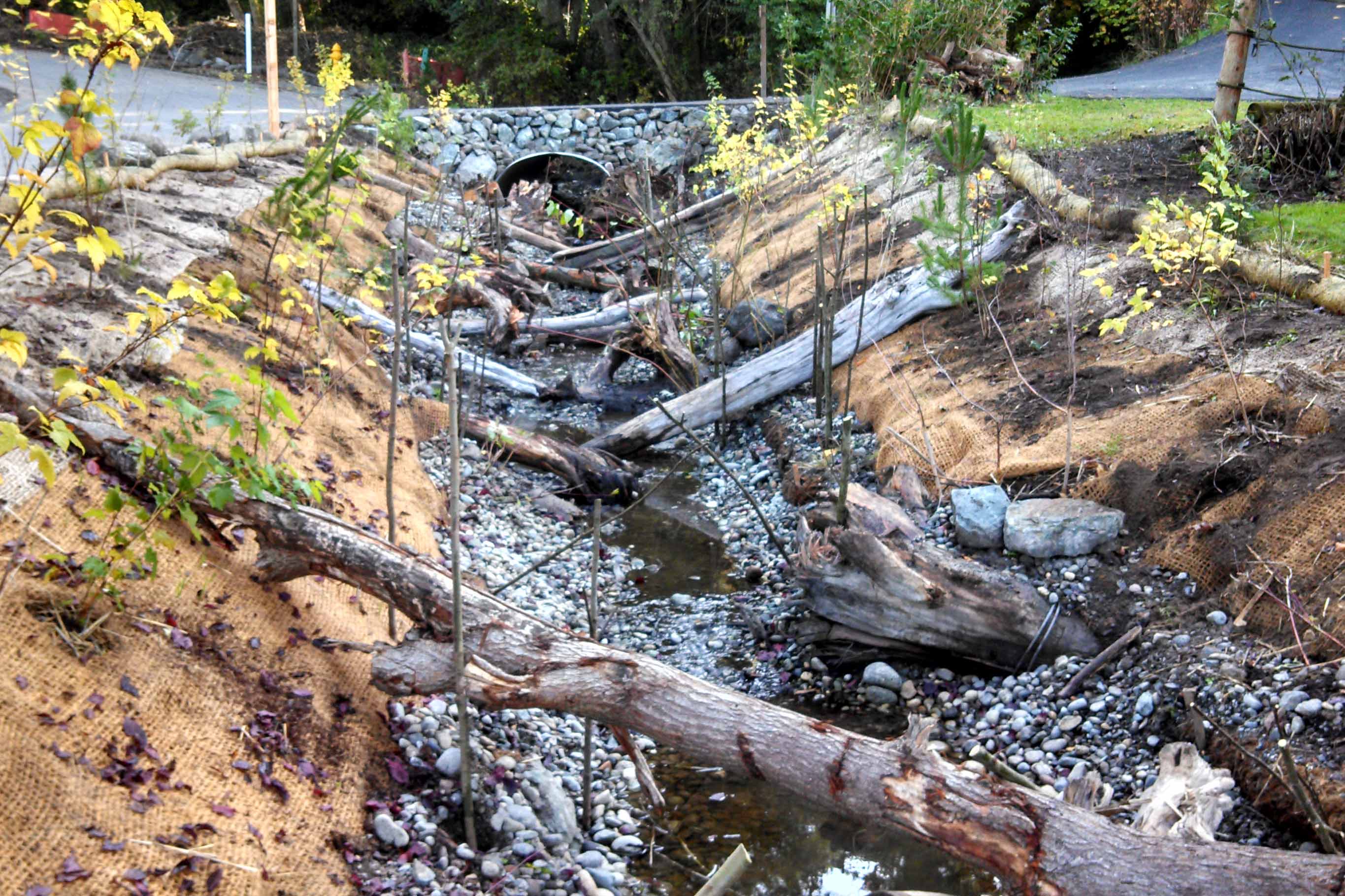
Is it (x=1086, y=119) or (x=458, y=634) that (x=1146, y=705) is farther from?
(x=1086, y=119)

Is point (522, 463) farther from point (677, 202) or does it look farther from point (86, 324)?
point (677, 202)

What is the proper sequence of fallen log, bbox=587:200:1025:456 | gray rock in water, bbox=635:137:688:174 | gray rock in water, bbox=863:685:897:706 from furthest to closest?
gray rock in water, bbox=635:137:688:174 < fallen log, bbox=587:200:1025:456 < gray rock in water, bbox=863:685:897:706

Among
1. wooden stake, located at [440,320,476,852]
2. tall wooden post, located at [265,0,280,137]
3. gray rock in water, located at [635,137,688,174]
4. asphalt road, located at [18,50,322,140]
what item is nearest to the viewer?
wooden stake, located at [440,320,476,852]

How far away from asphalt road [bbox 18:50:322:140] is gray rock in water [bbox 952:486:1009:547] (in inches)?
355

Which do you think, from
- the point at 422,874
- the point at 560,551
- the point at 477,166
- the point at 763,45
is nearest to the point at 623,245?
the point at 477,166

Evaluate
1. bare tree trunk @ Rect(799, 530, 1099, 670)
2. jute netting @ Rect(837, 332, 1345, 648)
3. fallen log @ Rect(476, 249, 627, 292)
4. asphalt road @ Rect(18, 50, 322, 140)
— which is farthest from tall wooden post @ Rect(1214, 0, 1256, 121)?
asphalt road @ Rect(18, 50, 322, 140)

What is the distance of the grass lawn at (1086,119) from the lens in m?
9.29

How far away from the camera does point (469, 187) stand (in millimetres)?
13016

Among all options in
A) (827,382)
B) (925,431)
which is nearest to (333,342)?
(827,382)

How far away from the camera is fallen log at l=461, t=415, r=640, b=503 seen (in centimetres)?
651

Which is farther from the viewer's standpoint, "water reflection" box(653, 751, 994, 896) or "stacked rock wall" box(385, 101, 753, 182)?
"stacked rock wall" box(385, 101, 753, 182)

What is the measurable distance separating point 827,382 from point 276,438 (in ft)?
9.30

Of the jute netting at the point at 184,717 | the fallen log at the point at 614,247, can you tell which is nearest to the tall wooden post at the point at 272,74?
the fallen log at the point at 614,247

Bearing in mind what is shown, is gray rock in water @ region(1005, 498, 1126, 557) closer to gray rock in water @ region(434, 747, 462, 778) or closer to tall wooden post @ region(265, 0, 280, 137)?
gray rock in water @ region(434, 747, 462, 778)
